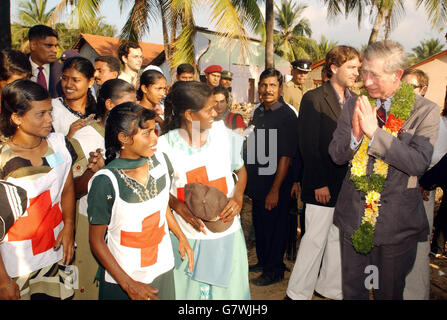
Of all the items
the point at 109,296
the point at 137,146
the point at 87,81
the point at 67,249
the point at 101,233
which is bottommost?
the point at 109,296

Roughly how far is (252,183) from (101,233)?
239cm

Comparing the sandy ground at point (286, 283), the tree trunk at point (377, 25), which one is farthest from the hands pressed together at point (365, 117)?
the tree trunk at point (377, 25)

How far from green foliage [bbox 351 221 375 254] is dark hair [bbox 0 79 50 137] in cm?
227

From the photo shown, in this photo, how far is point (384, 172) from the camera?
7.70 feet

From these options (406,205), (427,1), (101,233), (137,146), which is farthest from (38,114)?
Answer: (427,1)

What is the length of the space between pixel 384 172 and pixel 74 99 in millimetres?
2604

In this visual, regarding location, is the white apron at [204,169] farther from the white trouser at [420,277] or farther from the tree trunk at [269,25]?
the tree trunk at [269,25]

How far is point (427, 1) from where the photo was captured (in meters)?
16.0

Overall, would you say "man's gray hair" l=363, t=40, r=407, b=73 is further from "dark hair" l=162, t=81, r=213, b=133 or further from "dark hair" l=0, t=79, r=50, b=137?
"dark hair" l=0, t=79, r=50, b=137

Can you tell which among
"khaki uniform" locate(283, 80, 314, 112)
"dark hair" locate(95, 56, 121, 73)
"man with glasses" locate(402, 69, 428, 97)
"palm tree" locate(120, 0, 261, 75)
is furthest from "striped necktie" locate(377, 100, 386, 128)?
"palm tree" locate(120, 0, 261, 75)

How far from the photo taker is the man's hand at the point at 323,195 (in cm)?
311

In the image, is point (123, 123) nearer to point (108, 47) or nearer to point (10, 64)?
point (10, 64)

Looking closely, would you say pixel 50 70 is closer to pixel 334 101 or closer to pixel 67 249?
pixel 67 249

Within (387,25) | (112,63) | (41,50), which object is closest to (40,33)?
(41,50)
